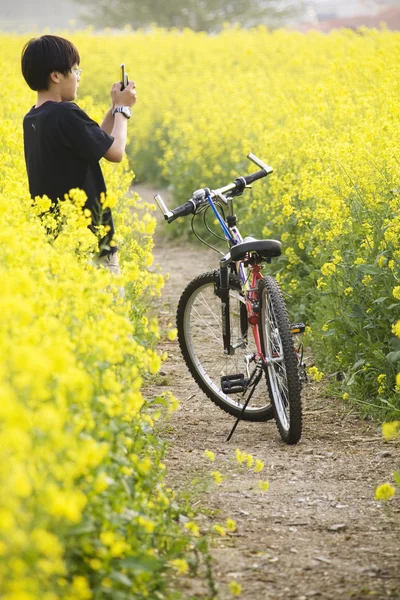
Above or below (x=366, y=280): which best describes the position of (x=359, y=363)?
below

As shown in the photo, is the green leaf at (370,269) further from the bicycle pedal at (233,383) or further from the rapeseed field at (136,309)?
the bicycle pedal at (233,383)

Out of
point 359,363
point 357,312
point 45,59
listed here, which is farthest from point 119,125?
point 359,363

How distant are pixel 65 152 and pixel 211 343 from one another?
1.57 m

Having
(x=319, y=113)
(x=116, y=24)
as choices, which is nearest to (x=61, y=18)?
(x=116, y=24)

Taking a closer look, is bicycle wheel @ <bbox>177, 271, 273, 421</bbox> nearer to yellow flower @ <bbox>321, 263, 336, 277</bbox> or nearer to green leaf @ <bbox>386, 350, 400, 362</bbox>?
yellow flower @ <bbox>321, 263, 336, 277</bbox>

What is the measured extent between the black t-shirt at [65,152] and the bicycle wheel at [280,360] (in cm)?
82

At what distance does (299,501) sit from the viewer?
4.12 meters

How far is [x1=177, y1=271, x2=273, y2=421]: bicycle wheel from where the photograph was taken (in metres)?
5.24

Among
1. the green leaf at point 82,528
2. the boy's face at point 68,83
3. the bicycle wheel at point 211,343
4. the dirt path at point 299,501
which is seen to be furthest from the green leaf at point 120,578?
the boy's face at point 68,83

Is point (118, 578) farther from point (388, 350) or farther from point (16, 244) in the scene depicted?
point (388, 350)

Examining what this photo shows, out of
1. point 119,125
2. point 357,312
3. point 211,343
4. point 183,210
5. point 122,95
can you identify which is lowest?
point 211,343

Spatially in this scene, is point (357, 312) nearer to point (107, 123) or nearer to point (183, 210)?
point (183, 210)

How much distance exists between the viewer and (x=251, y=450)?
187 inches

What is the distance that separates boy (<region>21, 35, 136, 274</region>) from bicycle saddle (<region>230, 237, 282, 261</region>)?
61cm
